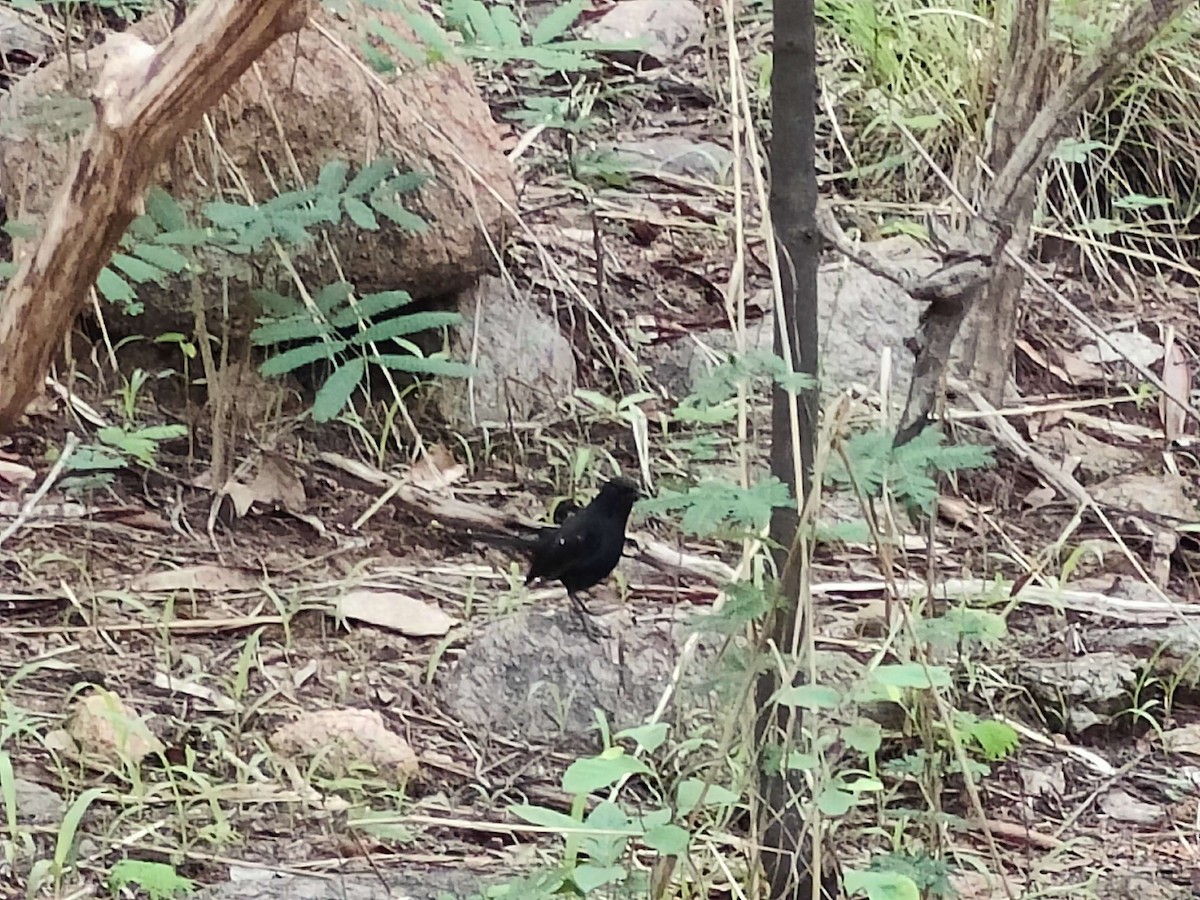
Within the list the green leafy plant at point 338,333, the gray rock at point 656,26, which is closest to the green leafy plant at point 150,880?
the green leafy plant at point 338,333

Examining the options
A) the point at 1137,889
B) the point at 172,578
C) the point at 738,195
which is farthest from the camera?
the point at 172,578

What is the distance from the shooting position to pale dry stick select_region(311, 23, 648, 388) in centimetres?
317

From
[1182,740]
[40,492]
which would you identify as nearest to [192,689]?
[40,492]

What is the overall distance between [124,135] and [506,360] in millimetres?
1505

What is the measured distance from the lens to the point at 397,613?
2768 mm

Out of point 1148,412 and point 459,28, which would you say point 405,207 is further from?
point 1148,412

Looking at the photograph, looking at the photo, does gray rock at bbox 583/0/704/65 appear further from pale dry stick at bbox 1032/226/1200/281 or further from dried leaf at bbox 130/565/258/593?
dried leaf at bbox 130/565/258/593

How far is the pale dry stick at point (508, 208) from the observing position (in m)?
3.17

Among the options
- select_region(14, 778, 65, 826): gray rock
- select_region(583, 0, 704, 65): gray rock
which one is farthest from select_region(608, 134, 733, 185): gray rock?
select_region(14, 778, 65, 826): gray rock

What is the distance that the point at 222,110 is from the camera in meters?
3.24

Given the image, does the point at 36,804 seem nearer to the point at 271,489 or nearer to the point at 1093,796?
the point at 271,489

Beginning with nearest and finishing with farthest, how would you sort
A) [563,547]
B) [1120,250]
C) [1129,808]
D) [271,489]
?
1. [1129,808]
2. [563,547]
3. [271,489]
4. [1120,250]

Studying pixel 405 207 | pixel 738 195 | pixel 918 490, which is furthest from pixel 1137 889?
pixel 405 207

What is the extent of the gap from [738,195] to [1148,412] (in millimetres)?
2096
